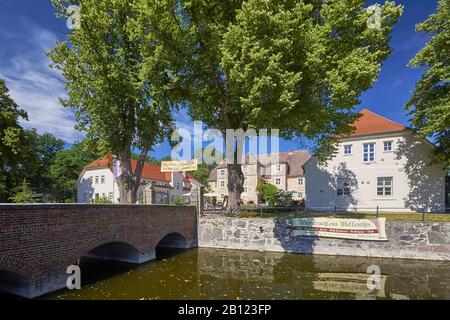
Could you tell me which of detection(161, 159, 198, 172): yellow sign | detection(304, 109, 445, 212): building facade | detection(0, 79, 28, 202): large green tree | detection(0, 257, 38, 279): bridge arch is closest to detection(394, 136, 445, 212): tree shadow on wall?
detection(304, 109, 445, 212): building facade

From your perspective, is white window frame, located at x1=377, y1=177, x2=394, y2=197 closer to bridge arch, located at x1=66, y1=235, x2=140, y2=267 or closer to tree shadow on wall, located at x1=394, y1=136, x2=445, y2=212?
tree shadow on wall, located at x1=394, y1=136, x2=445, y2=212

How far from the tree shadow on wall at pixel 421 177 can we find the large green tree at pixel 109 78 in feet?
67.5

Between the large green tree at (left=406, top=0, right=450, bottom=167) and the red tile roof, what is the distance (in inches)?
106

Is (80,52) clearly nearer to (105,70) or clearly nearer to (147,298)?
(105,70)

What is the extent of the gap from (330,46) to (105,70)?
13101 mm

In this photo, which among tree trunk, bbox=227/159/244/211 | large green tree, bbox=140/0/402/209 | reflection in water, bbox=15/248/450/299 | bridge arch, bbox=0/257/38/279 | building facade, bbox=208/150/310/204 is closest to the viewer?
bridge arch, bbox=0/257/38/279

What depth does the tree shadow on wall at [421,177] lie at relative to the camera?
2397cm

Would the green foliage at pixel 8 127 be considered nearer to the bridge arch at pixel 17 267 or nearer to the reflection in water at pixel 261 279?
the reflection in water at pixel 261 279

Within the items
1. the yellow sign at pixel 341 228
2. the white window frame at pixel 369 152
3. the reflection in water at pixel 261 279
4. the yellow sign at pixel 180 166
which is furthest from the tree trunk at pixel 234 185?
the white window frame at pixel 369 152

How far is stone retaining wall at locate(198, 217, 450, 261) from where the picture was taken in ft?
47.0

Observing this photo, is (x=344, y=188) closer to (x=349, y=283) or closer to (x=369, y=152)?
(x=369, y=152)

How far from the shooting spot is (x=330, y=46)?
1464 centimetres

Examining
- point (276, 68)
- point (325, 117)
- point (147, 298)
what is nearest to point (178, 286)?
point (147, 298)

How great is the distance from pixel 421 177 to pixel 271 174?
29.0 meters
